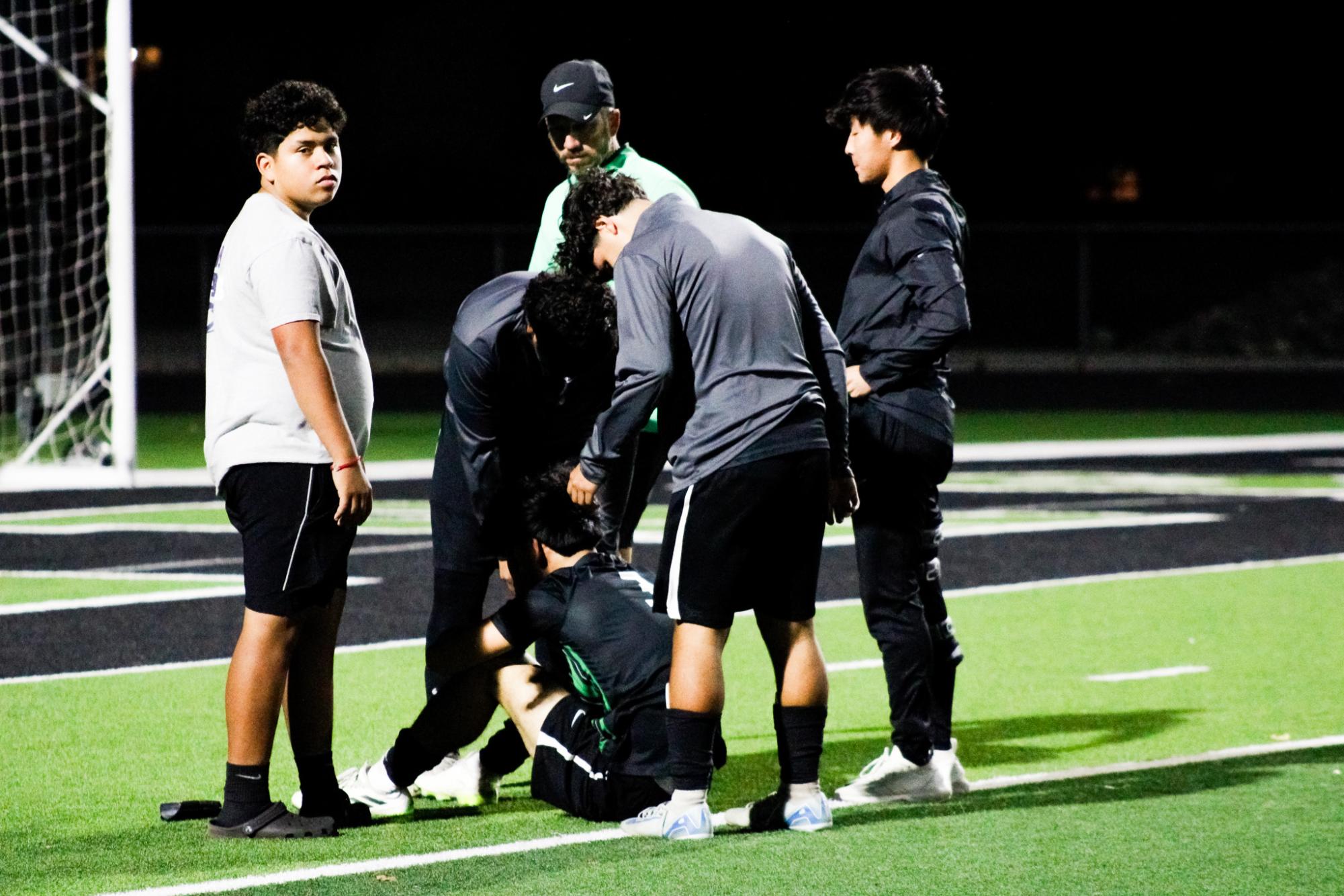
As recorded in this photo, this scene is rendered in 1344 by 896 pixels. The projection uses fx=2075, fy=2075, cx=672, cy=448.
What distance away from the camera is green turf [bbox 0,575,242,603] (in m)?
10.3

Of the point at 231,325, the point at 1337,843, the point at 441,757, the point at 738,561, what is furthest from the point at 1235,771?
the point at 231,325

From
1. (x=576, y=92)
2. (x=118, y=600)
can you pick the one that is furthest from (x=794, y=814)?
(x=118, y=600)

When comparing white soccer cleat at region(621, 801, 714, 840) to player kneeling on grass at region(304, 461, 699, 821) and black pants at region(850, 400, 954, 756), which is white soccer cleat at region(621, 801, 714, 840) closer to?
player kneeling on grass at region(304, 461, 699, 821)

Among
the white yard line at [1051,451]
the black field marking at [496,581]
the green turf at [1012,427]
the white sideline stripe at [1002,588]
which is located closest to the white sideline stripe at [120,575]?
the black field marking at [496,581]

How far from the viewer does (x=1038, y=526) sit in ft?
44.1

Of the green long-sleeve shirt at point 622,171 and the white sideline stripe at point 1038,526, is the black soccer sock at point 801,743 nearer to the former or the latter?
the green long-sleeve shirt at point 622,171

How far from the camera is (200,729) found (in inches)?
282

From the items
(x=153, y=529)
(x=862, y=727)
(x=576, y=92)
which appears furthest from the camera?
(x=153, y=529)

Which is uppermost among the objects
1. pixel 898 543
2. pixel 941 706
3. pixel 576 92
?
pixel 576 92

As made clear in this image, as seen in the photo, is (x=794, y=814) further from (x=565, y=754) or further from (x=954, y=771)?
(x=954, y=771)

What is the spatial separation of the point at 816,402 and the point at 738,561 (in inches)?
18.8

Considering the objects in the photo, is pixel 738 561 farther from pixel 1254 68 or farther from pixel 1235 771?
→ pixel 1254 68

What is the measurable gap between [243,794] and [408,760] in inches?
21.7

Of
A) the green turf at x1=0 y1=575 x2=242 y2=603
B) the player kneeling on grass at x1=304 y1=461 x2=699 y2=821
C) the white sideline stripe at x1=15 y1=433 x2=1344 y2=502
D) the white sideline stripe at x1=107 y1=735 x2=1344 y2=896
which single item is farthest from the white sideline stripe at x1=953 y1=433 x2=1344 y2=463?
the player kneeling on grass at x1=304 y1=461 x2=699 y2=821
